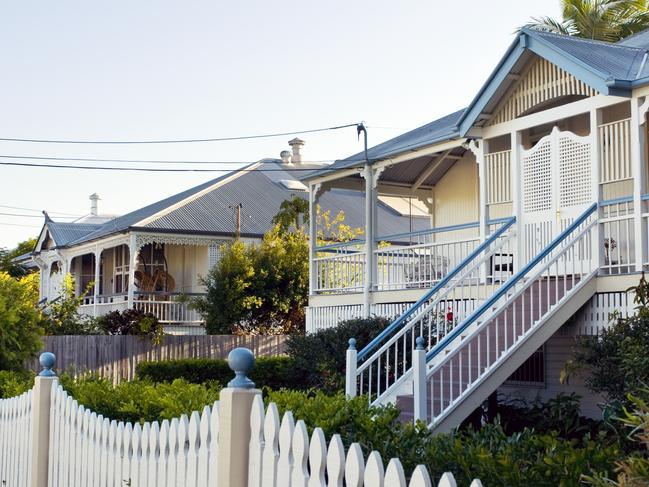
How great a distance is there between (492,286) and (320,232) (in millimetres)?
17596

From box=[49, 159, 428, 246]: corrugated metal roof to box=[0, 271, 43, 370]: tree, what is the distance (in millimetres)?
18512

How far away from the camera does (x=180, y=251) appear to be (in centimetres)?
3644

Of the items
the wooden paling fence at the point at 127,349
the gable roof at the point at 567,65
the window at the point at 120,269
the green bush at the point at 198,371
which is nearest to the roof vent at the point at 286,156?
the window at the point at 120,269

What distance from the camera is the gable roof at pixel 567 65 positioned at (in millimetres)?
13680

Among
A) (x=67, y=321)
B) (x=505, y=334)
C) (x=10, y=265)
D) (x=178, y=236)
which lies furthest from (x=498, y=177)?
(x=10, y=265)

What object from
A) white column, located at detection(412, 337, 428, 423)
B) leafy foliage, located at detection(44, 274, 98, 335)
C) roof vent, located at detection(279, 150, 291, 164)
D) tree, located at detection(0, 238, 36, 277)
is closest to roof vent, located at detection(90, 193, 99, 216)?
tree, located at detection(0, 238, 36, 277)

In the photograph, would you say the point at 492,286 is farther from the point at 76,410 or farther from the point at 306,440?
the point at 306,440

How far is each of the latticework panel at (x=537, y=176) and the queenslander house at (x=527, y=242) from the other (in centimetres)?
2

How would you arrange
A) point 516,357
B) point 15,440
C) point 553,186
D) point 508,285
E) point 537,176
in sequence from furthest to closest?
1. point 537,176
2. point 553,186
3. point 508,285
4. point 516,357
5. point 15,440

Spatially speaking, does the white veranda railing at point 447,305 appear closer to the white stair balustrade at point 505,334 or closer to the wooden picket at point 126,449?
the white stair balustrade at point 505,334

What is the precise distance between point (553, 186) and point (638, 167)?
196 cm

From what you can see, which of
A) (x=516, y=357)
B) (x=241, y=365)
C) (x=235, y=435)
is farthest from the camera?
(x=516, y=357)

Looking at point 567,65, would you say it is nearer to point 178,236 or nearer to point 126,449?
point 126,449

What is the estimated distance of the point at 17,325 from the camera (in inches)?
524
